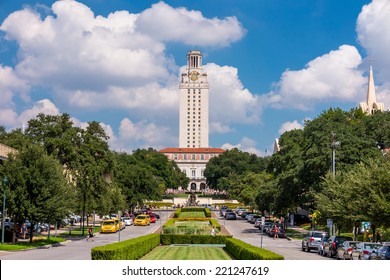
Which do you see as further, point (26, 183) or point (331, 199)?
point (331, 199)

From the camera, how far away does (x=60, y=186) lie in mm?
45125

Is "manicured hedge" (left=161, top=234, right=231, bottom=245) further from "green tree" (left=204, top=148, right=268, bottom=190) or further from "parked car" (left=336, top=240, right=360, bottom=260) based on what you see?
"green tree" (left=204, top=148, right=268, bottom=190)

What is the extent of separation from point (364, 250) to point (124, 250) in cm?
1204

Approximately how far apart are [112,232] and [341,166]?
23.3 meters

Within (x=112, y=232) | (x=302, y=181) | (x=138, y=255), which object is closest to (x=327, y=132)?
(x=302, y=181)

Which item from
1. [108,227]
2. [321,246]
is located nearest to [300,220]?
[108,227]

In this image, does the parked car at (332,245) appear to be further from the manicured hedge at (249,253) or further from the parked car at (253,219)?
the parked car at (253,219)

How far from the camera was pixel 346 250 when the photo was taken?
34.2 m

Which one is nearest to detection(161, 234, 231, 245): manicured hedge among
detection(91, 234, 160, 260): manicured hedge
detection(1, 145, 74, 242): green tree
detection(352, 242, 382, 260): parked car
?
detection(91, 234, 160, 260): manicured hedge

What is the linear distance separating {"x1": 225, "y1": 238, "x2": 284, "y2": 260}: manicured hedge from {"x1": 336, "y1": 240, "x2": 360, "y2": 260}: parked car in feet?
18.1

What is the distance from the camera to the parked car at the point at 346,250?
33.8 m

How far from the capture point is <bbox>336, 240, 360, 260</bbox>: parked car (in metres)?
33.8
